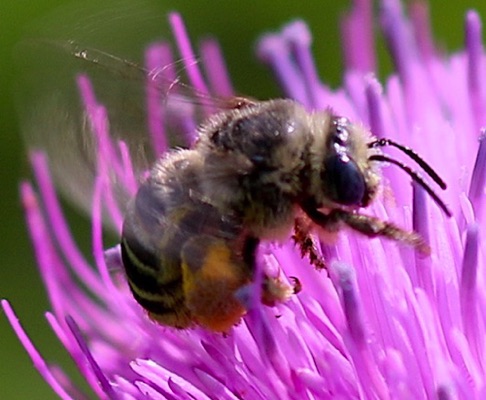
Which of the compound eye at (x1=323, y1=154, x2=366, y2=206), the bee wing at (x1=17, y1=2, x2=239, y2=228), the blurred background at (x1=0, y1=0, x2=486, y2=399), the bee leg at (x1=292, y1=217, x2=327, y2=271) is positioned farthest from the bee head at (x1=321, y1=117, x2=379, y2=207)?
the blurred background at (x1=0, y1=0, x2=486, y2=399)

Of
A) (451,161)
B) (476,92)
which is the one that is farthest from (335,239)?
(476,92)

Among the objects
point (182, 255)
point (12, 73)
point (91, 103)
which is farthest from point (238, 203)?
point (12, 73)

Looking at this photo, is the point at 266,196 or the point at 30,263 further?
the point at 30,263

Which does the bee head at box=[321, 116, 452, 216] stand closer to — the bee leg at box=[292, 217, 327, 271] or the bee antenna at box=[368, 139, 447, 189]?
the bee antenna at box=[368, 139, 447, 189]

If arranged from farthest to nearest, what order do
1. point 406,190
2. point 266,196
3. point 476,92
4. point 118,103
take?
point 476,92, point 406,190, point 118,103, point 266,196

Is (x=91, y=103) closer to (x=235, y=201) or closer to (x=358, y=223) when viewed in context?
(x=235, y=201)

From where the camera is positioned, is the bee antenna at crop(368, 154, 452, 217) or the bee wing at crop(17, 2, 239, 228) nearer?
the bee antenna at crop(368, 154, 452, 217)

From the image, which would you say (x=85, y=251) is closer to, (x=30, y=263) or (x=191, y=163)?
(x=30, y=263)

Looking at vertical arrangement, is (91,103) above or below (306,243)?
above
